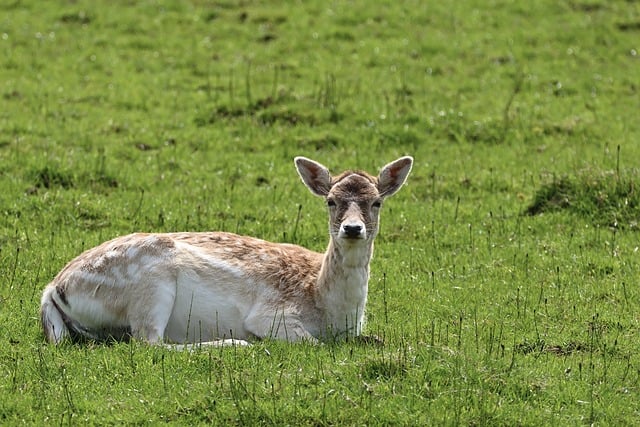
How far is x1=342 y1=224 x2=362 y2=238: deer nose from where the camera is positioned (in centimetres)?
1012

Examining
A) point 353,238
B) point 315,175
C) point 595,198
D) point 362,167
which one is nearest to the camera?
point 353,238

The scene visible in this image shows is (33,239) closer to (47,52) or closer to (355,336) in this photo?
(355,336)

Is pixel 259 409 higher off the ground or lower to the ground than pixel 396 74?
lower

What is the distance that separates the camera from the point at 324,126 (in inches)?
730

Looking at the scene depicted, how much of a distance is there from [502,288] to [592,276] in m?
1.11

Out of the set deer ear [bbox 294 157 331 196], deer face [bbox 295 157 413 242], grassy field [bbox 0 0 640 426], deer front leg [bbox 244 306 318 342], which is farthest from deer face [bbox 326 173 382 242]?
grassy field [bbox 0 0 640 426]

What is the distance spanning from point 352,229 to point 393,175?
1.43 m

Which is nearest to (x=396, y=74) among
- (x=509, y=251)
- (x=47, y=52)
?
(x=47, y=52)

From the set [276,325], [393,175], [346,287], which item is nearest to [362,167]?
[393,175]

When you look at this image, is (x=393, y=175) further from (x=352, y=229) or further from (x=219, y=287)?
(x=219, y=287)

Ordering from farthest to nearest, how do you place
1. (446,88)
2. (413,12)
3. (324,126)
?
(413,12) < (446,88) < (324,126)

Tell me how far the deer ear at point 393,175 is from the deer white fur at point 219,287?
0.6 inches

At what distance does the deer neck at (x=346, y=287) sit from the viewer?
421 inches

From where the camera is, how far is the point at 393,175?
11.4 metres
